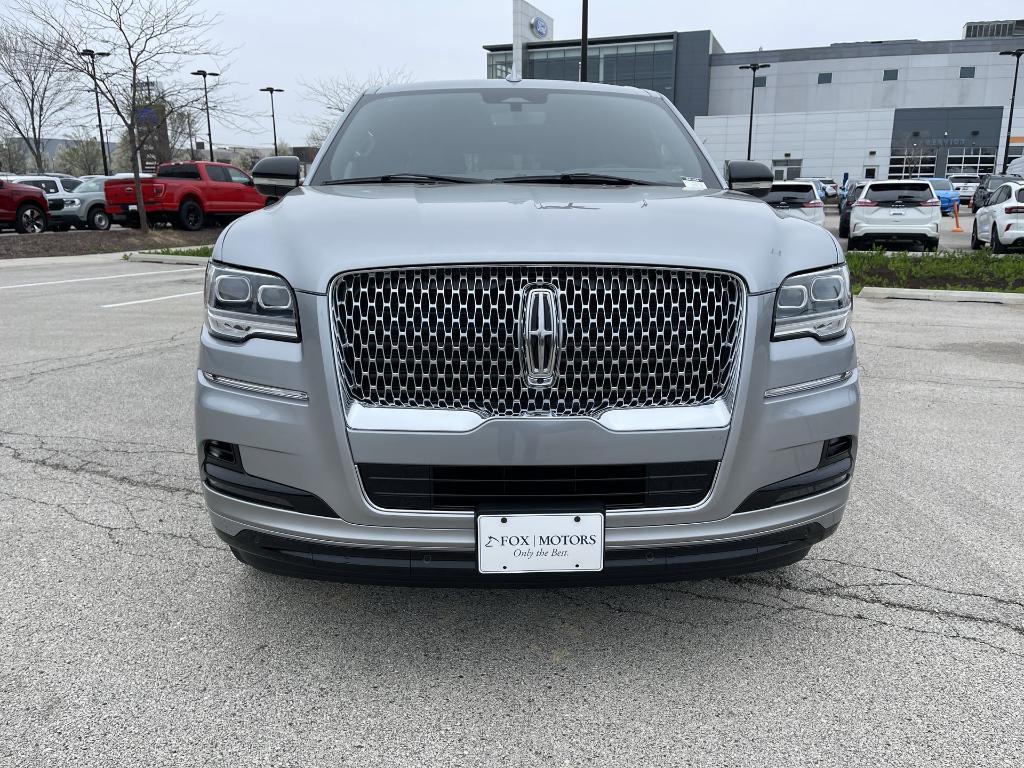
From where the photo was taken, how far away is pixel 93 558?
3.14 meters

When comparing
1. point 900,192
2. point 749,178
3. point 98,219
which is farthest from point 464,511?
point 98,219

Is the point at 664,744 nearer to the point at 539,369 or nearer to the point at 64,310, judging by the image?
the point at 539,369

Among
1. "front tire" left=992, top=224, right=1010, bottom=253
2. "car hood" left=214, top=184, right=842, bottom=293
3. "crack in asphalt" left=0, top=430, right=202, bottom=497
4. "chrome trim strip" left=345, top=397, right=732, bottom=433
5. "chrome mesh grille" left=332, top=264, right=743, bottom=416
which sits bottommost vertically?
"crack in asphalt" left=0, top=430, right=202, bottom=497

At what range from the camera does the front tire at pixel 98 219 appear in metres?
24.6

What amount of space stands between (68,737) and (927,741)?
7.38 ft

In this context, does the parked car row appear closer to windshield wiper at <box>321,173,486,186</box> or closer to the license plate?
windshield wiper at <box>321,173,486,186</box>

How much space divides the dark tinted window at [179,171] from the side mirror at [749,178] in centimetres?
2074

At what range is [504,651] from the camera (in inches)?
98.7

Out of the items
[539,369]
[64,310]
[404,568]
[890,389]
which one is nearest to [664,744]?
[404,568]

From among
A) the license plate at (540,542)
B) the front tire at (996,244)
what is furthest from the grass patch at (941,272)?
the license plate at (540,542)

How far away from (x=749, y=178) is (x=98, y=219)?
25651mm

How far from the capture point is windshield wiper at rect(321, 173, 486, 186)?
3.25 m

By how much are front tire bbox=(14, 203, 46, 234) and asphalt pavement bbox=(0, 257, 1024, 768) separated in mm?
20804

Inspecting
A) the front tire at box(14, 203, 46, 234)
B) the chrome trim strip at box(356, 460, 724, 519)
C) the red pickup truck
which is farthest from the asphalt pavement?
the front tire at box(14, 203, 46, 234)
